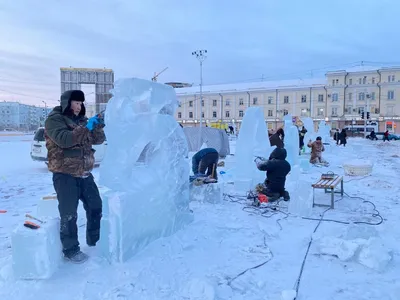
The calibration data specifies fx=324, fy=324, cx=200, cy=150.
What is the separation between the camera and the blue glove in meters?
3.48

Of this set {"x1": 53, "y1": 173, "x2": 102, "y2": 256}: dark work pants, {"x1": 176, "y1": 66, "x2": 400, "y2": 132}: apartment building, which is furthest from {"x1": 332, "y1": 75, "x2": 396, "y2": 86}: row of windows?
{"x1": 53, "y1": 173, "x2": 102, "y2": 256}: dark work pants

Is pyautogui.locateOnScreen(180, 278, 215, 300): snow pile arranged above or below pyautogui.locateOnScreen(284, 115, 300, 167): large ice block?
below

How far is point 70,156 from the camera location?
3.43 metres

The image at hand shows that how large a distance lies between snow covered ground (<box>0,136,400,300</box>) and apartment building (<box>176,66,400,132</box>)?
1881 inches

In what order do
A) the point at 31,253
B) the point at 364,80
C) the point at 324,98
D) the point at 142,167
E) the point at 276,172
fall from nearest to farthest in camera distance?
the point at 31,253, the point at 142,167, the point at 276,172, the point at 364,80, the point at 324,98

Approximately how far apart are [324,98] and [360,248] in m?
50.1

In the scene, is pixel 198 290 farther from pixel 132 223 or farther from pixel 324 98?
pixel 324 98

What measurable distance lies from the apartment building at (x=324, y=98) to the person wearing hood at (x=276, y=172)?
4694 cm

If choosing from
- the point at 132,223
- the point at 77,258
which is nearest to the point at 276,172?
the point at 132,223

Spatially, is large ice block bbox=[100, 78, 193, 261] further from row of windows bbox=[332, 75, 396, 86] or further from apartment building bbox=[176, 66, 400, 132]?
row of windows bbox=[332, 75, 396, 86]

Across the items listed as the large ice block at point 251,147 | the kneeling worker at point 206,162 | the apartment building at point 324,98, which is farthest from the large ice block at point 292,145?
the apartment building at point 324,98

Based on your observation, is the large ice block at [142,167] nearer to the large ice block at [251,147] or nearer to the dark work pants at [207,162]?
the dark work pants at [207,162]

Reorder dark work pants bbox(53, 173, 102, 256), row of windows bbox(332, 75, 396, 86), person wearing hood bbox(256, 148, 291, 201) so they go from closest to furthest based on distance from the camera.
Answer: dark work pants bbox(53, 173, 102, 256) → person wearing hood bbox(256, 148, 291, 201) → row of windows bbox(332, 75, 396, 86)

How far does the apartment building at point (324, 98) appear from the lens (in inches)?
1848
